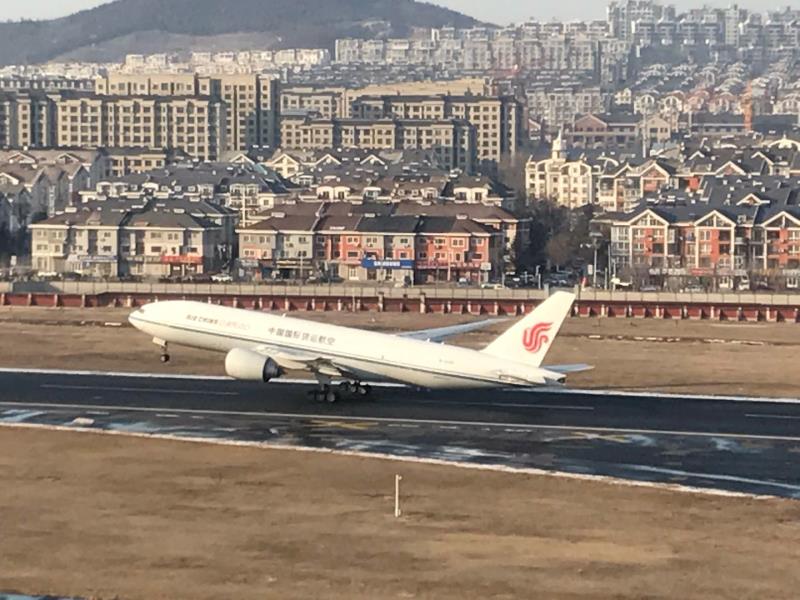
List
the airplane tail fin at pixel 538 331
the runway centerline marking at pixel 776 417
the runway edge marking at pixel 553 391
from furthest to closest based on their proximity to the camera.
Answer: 1. the runway edge marking at pixel 553 391
2. the runway centerline marking at pixel 776 417
3. the airplane tail fin at pixel 538 331

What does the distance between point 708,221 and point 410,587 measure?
126642mm

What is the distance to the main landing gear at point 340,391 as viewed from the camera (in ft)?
222

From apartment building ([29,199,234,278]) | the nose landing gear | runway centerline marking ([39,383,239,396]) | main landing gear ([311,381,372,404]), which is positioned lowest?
runway centerline marking ([39,383,239,396])

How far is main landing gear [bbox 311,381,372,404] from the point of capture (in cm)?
6756

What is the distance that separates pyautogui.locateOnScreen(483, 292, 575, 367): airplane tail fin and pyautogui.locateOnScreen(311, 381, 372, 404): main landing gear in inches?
283

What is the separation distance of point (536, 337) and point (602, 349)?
86.4ft

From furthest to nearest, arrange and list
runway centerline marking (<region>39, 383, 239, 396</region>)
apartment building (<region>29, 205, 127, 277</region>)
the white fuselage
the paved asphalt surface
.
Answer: apartment building (<region>29, 205, 127, 277</region>) → runway centerline marking (<region>39, 383, 239, 396</region>) → the white fuselage → the paved asphalt surface

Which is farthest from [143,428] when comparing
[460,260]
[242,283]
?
[460,260]

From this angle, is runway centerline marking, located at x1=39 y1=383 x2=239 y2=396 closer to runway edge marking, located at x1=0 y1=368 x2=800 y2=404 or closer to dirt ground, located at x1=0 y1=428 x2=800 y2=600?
runway edge marking, located at x1=0 y1=368 x2=800 y2=404

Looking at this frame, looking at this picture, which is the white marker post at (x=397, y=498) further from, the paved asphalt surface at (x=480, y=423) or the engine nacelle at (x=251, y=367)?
the engine nacelle at (x=251, y=367)

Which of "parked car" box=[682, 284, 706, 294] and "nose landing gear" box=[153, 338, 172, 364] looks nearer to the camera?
"nose landing gear" box=[153, 338, 172, 364]

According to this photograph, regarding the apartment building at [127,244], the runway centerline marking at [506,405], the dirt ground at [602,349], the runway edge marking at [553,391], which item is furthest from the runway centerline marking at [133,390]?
the apartment building at [127,244]

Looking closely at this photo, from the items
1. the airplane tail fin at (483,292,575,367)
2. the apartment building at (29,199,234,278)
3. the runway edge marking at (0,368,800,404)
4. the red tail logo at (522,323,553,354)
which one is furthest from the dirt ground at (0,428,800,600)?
the apartment building at (29,199,234,278)

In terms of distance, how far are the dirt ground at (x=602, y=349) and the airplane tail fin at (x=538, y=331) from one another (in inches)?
425
